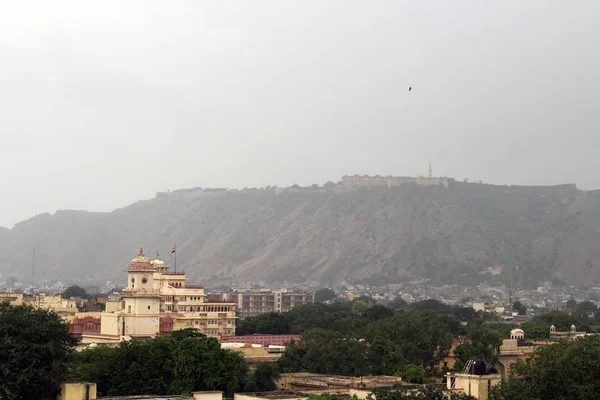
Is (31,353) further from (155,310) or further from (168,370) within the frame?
(155,310)

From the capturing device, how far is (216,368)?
50.6 metres

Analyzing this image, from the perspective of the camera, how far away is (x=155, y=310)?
69.3 m

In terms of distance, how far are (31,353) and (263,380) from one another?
21205mm

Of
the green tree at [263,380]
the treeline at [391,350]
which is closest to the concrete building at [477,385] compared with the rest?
the green tree at [263,380]

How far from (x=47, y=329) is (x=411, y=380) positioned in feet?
89.2

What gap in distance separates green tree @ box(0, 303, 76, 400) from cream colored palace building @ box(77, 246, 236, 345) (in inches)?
1075

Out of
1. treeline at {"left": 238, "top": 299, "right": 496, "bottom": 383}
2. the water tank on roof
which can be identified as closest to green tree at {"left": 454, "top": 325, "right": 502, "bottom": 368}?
treeline at {"left": 238, "top": 299, "right": 496, "bottom": 383}

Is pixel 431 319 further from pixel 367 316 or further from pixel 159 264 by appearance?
pixel 159 264

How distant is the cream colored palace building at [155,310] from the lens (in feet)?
225

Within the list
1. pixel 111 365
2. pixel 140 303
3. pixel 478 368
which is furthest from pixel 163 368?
pixel 140 303

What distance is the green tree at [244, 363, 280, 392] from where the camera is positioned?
53156 millimetres

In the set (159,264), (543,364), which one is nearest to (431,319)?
(159,264)

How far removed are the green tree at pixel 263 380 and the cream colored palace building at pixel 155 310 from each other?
1180 cm

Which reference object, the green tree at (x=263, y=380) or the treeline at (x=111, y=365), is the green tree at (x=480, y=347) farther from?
the green tree at (x=263, y=380)
